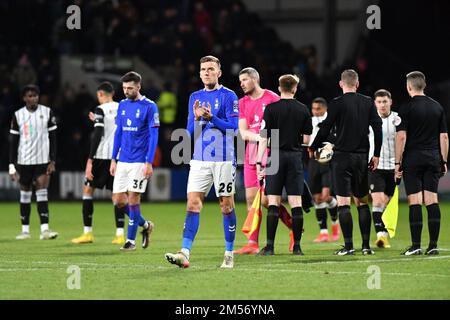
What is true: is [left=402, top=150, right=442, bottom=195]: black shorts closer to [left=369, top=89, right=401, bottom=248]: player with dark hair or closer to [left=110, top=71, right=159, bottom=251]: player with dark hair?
[left=369, top=89, right=401, bottom=248]: player with dark hair

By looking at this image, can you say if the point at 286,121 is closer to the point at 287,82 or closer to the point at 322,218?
the point at 287,82

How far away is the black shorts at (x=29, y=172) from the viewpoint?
16188 millimetres

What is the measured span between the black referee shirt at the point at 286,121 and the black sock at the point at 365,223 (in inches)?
49.3

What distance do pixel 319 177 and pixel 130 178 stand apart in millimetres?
3484

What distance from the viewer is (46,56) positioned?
27.6 meters

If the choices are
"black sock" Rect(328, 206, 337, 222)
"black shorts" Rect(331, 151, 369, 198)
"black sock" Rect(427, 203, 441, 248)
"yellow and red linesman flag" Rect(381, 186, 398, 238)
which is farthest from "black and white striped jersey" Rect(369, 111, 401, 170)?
"black sock" Rect(427, 203, 441, 248)

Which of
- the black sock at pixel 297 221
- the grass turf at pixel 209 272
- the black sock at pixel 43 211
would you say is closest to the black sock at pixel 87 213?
the grass turf at pixel 209 272

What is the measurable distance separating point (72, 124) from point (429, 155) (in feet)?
49.5

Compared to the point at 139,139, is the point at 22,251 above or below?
below

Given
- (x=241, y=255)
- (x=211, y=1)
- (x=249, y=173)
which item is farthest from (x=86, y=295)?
(x=211, y=1)

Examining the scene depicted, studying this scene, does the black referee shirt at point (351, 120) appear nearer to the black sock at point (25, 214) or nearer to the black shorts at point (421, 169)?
the black shorts at point (421, 169)

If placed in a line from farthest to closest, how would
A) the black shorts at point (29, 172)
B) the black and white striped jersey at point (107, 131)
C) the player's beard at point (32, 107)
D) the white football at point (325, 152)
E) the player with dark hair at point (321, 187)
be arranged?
the black shorts at point (29, 172) → the player's beard at point (32, 107) → the player with dark hair at point (321, 187) → the black and white striped jersey at point (107, 131) → the white football at point (325, 152)

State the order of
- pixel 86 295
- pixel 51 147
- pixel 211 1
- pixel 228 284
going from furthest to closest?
pixel 211 1, pixel 51 147, pixel 228 284, pixel 86 295

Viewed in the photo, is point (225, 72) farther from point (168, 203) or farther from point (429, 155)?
point (429, 155)
